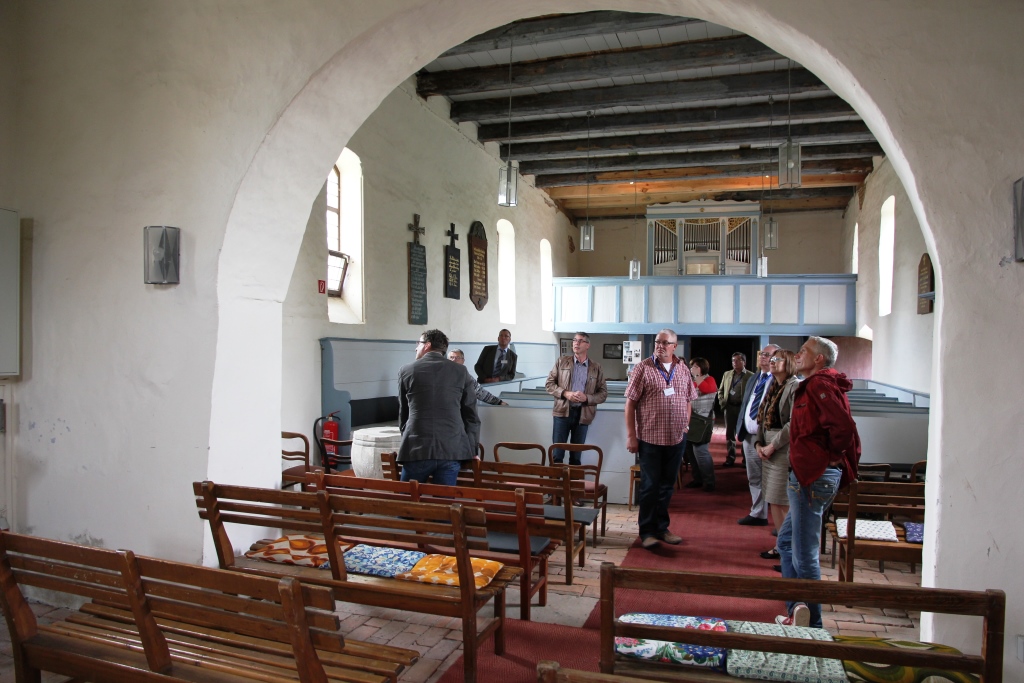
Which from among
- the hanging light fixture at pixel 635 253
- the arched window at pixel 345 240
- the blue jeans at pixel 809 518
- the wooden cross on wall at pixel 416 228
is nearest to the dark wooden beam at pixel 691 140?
the hanging light fixture at pixel 635 253

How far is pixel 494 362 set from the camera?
33.6 ft

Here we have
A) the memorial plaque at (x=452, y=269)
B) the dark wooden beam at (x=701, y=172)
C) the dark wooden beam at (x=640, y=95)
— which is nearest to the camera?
the dark wooden beam at (x=640, y=95)

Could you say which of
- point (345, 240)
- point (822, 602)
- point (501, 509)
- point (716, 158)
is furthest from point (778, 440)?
Answer: point (716, 158)

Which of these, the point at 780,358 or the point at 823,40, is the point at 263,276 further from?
the point at 780,358

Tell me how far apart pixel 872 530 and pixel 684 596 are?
1.10m

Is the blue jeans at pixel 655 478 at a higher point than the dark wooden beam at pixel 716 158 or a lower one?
lower

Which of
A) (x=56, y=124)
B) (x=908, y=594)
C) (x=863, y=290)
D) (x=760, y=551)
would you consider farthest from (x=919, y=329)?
(x=56, y=124)

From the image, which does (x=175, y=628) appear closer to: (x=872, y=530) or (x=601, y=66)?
(x=872, y=530)

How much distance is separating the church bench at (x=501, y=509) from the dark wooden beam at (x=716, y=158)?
30.9 feet

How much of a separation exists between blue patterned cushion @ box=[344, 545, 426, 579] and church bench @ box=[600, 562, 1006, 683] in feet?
4.21

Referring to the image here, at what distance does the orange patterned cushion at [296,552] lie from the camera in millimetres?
3201

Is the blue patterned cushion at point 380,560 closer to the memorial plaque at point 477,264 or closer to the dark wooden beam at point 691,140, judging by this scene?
the memorial plaque at point 477,264

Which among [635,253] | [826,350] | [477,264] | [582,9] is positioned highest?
[635,253]

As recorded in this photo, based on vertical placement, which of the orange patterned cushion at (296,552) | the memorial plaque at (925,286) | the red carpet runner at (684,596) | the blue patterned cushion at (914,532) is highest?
the memorial plaque at (925,286)
